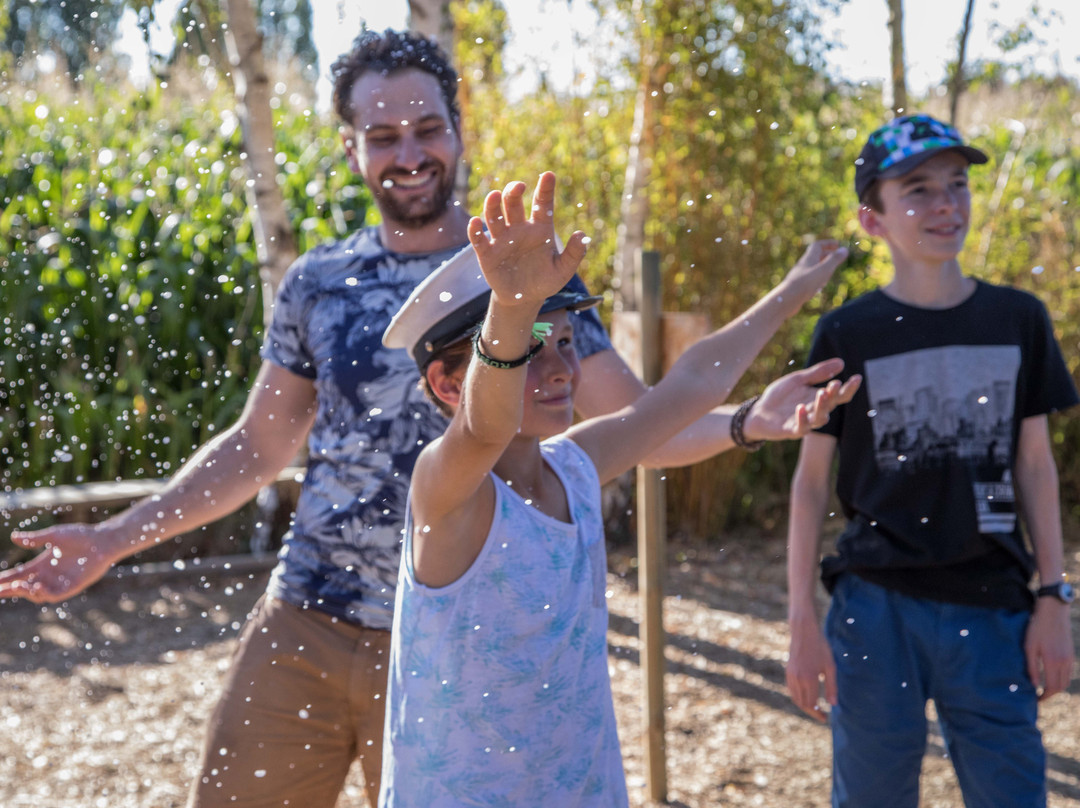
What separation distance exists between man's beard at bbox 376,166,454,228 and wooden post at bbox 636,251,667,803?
1.44 m

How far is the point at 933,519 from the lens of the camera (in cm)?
213

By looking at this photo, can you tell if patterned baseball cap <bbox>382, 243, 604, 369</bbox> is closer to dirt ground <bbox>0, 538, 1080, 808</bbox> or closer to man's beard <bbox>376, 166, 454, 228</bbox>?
man's beard <bbox>376, 166, 454, 228</bbox>

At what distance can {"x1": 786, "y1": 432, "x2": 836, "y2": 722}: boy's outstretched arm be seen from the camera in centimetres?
221

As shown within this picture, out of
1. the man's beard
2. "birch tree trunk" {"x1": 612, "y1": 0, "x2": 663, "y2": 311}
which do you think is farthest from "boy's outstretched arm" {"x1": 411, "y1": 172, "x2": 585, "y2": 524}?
"birch tree trunk" {"x1": 612, "y1": 0, "x2": 663, "y2": 311}

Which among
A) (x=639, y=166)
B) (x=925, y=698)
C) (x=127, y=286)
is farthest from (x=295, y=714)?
(x=127, y=286)

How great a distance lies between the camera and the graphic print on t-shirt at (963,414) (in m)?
2.15

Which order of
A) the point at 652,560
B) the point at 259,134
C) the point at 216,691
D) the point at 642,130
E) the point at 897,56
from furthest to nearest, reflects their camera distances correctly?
the point at 642,130 → the point at 897,56 → the point at 259,134 → the point at 216,691 → the point at 652,560

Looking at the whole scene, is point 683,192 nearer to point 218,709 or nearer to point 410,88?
point 410,88

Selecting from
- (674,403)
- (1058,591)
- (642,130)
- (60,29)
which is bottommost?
(1058,591)

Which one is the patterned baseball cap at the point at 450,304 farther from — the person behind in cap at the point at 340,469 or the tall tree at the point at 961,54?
the tall tree at the point at 961,54

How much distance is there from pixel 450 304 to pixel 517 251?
1.42 ft

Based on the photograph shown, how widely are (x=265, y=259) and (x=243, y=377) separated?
198 cm

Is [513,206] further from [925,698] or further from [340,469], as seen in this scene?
[925,698]

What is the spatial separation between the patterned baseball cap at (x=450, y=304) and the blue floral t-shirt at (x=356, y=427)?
0.35 metres
